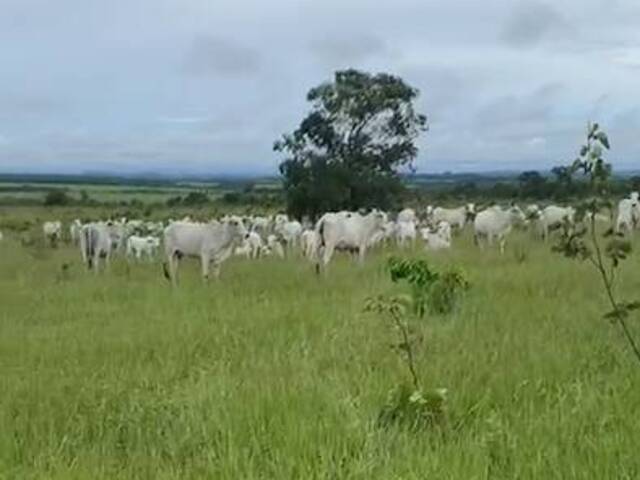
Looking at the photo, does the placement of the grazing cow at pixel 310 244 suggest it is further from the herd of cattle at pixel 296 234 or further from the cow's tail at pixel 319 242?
the cow's tail at pixel 319 242

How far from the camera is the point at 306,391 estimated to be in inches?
246

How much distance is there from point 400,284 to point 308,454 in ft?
27.2

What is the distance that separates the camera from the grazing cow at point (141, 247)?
28.9m

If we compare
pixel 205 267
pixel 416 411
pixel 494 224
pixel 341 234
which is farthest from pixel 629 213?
pixel 416 411

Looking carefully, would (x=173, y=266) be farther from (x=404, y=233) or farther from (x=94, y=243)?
(x=404, y=233)

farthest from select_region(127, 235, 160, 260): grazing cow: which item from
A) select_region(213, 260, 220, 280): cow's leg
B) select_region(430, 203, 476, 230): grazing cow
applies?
select_region(430, 203, 476, 230): grazing cow

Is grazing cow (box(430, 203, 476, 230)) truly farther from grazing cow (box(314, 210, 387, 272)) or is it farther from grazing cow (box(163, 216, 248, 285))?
grazing cow (box(163, 216, 248, 285))

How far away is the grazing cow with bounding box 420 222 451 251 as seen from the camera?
27625 millimetres

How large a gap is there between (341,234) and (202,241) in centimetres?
313

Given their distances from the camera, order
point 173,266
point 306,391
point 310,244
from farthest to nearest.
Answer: point 310,244
point 173,266
point 306,391

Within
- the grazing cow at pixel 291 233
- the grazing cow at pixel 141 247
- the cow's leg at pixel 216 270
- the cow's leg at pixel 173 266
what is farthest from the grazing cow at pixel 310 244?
the grazing cow at pixel 291 233

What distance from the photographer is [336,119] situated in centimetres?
3956

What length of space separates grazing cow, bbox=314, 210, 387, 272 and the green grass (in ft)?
27.1

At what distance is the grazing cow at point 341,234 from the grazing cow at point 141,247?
804 centimetres
